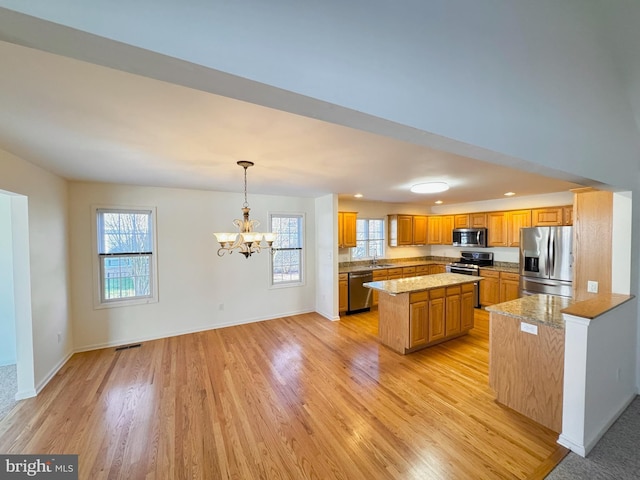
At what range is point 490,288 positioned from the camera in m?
5.50

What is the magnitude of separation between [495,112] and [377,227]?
5310mm

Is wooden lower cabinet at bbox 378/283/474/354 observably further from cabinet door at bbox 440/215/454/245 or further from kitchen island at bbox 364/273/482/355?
cabinet door at bbox 440/215/454/245

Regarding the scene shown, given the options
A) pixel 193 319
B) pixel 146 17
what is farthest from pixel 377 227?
pixel 146 17

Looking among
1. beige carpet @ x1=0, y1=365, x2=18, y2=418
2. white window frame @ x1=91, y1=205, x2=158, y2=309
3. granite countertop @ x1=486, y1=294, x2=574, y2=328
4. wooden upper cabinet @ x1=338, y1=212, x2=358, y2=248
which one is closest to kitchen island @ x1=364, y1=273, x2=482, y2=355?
granite countertop @ x1=486, y1=294, x2=574, y2=328

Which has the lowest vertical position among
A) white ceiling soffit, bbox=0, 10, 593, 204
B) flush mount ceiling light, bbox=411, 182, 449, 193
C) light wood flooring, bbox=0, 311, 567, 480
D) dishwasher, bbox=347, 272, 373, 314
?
light wood flooring, bbox=0, 311, 567, 480

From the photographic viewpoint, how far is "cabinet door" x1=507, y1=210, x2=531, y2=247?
5215mm

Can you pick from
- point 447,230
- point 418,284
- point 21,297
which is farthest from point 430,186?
point 21,297

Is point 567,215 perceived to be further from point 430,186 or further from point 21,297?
point 21,297

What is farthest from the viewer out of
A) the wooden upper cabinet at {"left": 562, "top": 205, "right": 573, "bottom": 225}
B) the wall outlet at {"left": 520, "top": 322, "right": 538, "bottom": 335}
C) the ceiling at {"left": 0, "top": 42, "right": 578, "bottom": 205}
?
the wooden upper cabinet at {"left": 562, "top": 205, "right": 573, "bottom": 225}

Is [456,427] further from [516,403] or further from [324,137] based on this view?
[324,137]

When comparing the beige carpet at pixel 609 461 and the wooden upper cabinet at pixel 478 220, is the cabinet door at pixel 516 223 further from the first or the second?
the beige carpet at pixel 609 461

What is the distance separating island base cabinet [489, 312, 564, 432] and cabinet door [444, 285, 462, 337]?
1.26 m

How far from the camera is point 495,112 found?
1367mm

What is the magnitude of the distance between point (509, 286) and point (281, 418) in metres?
5.13
